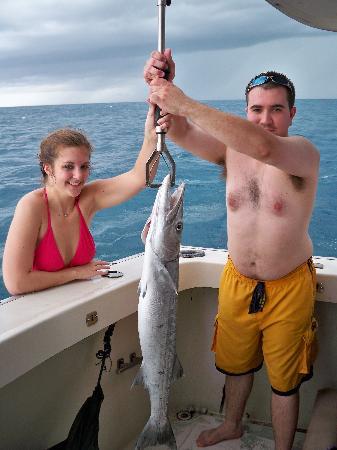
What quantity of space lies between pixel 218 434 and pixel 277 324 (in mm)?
864

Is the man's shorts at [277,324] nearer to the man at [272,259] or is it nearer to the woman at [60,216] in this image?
the man at [272,259]

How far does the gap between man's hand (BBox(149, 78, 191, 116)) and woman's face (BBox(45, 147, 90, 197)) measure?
873 millimetres

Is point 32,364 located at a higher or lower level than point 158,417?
higher

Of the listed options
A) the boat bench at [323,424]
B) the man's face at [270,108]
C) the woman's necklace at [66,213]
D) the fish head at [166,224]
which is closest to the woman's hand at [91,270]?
the woman's necklace at [66,213]

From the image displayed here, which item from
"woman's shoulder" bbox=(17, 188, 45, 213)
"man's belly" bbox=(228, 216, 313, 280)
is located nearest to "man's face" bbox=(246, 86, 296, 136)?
"man's belly" bbox=(228, 216, 313, 280)

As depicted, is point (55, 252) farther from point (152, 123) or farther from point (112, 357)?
point (152, 123)

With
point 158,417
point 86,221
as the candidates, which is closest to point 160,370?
point 158,417

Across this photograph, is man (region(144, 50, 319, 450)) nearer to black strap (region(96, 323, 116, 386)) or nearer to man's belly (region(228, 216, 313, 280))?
man's belly (region(228, 216, 313, 280))

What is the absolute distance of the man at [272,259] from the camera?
259 cm

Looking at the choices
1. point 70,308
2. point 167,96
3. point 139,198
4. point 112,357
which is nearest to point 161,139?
point 167,96

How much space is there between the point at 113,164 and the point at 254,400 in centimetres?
1315

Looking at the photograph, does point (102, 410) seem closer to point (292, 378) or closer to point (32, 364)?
point (32, 364)

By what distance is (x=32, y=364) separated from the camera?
2.08 meters

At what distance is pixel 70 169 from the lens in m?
2.64
